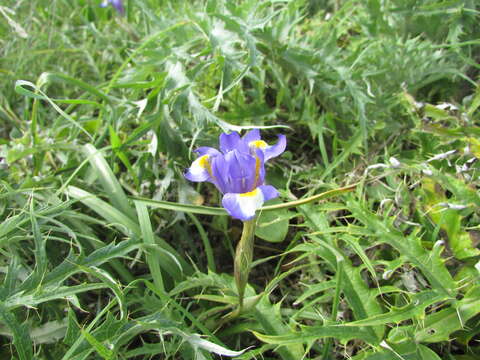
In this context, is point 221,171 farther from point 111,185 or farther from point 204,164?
point 111,185

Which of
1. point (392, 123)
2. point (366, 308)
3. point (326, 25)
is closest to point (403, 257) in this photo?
point (366, 308)

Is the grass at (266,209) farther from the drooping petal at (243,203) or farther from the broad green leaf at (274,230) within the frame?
the drooping petal at (243,203)

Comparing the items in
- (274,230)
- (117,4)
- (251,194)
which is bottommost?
(274,230)

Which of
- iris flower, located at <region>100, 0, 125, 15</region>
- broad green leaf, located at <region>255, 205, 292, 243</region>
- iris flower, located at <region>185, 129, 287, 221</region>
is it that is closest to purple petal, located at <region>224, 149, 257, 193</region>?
iris flower, located at <region>185, 129, 287, 221</region>

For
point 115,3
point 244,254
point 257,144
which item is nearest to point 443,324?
point 244,254

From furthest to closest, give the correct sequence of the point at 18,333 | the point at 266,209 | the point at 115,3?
1. the point at 115,3
2. the point at 266,209
3. the point at 18,333

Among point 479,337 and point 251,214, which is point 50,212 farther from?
point 479,337

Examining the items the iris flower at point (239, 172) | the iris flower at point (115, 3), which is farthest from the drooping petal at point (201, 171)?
the iris flower at point (115, 3)
